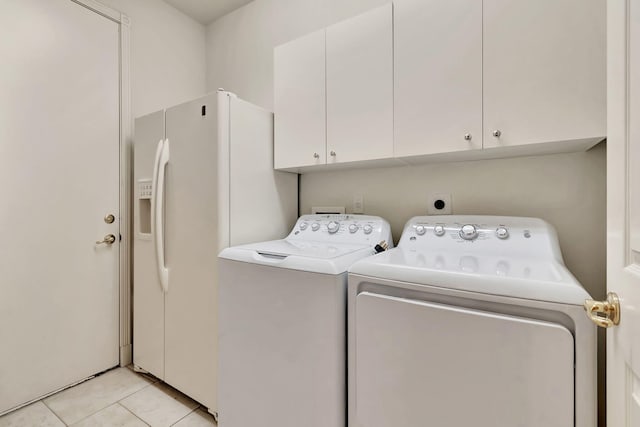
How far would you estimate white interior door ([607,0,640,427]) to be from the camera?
49 cm

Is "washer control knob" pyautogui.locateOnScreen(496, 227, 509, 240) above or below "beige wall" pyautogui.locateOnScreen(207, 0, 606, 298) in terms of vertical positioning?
below

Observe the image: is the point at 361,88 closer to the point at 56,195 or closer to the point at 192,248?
the point at 192,248

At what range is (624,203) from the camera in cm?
54

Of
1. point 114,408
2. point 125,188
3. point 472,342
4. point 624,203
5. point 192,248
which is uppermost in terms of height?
point 125,188

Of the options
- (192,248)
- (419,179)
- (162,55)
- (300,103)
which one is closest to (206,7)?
(162,55)

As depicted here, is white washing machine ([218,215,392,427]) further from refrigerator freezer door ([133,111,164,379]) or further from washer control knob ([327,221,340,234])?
refrigerator freezer door ([133,111,164,379])

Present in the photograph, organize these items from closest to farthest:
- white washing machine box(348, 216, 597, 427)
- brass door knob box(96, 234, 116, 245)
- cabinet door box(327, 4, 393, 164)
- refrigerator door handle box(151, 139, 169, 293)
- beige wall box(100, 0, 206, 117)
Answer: white washing machine box(348, 216, 597, 427) < cabinet door box(327, 4, 393, 164) < refrigerator door handle box(151, 139, 169, 293) < brass door knob box(96, 234, 116, 245) < beige wall box(100, 0, 206, 117)

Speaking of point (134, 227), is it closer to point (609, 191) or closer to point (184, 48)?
point (184, 48)

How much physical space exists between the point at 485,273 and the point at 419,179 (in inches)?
33.0

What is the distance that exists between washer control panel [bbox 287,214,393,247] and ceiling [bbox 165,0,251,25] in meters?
1.93

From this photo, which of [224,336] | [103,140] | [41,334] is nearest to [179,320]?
[224,336]

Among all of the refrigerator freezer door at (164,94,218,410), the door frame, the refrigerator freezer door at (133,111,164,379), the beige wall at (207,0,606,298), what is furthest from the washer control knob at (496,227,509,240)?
the door frame

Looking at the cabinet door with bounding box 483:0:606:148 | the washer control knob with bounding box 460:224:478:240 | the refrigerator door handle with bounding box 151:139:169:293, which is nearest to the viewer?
the cabinet door with bounding box 483:0:606:148

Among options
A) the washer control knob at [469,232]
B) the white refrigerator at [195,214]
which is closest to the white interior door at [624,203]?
the washer control knob at [469,232]
